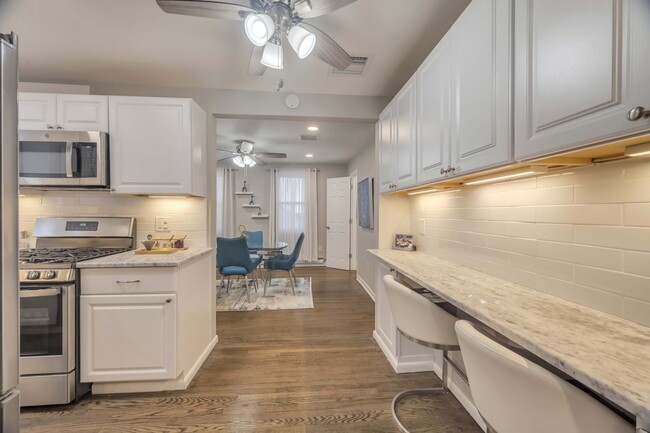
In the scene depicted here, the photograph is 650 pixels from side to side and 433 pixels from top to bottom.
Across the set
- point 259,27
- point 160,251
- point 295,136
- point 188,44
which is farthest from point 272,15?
point 295,136

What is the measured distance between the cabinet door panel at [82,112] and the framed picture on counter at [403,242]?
2583 mm

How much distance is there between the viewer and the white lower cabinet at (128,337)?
1.77m

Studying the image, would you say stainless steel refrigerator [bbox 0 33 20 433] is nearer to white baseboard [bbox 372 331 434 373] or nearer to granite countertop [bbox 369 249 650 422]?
granite countertop [bbox 369 249 650 422]

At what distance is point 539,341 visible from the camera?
73cm

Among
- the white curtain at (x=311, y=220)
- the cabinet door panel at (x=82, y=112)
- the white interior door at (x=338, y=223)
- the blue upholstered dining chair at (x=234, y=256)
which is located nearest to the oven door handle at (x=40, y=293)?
the cabinet door panel at (x=82, y=112)

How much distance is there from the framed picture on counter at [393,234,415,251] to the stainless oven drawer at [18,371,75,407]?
8.31 ft

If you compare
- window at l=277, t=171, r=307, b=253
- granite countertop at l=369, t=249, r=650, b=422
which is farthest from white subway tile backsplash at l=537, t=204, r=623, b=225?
window at l=277, t=171, r=307, b=253

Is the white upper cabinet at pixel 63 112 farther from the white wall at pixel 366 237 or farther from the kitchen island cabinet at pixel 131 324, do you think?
the white wall at pixel 366 237

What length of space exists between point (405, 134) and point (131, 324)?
7.54ft

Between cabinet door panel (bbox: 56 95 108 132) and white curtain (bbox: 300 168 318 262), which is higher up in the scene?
cabinet door panel (bbox: 56 95 108 132)

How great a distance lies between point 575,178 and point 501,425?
945 millimetres

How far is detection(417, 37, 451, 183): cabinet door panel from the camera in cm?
143

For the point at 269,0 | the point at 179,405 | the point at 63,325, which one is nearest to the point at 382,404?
the point at 179,405

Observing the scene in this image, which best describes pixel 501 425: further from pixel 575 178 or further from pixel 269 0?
pixel 269 0
